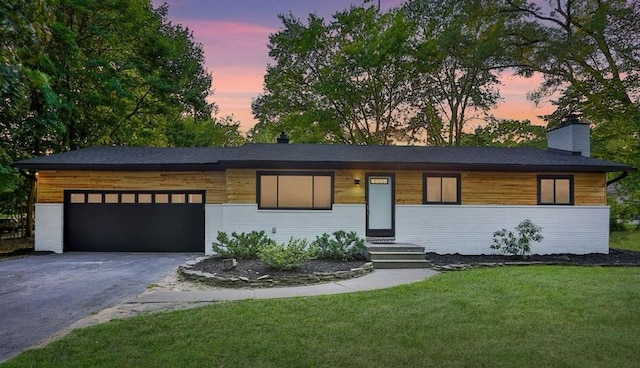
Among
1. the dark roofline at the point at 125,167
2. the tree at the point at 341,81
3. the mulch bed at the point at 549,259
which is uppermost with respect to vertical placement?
the tree at the point at 341,81

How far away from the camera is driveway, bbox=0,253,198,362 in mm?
5059

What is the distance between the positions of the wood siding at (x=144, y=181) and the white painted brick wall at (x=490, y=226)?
18.3 ft

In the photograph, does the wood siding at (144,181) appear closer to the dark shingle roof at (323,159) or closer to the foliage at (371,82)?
the dark shingle roof at (323,159)

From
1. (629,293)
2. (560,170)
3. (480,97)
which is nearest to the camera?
(629,293)

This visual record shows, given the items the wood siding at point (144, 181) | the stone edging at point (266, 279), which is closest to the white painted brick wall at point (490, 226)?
the stone edging at point (266, 279)

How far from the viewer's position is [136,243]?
1266 cm

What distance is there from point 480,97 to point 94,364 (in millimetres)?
23377

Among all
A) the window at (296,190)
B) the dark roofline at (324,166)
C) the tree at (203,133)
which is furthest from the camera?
the tree at (203,133)

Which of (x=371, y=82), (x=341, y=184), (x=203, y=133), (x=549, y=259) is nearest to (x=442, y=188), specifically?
(x=341, y=184)

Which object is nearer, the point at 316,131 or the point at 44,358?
the point at 44,358

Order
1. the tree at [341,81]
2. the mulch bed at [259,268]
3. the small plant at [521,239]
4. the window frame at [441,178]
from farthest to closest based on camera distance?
the tree at [341,81] → the window frame at [441,178] → the small plant at [521,239] → the mulch bed at [259,268]

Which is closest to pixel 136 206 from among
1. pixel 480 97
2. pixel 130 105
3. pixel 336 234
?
pixel 336 234

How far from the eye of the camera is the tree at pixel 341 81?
2302 cm

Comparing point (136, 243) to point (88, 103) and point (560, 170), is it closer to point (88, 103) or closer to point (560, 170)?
point (88, 103)
